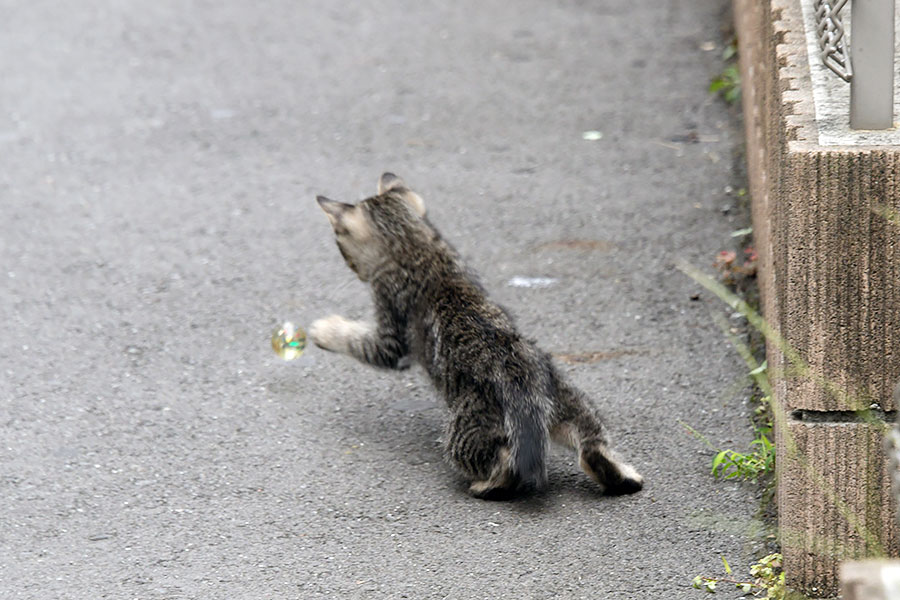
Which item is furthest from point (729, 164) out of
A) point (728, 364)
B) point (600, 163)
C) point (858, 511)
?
point (858, 511)

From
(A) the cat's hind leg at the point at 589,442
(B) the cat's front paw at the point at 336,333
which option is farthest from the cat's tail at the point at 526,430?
(B) the cat's front paw at the point at 336,333

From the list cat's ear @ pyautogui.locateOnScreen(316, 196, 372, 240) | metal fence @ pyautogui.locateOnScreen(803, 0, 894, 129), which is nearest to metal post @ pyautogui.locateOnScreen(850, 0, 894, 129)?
metal fence @ pyautogui.locateOnScreen(803, 0, 894, 129)

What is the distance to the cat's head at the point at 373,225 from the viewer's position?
476 centimetres

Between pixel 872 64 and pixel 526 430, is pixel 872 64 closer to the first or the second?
pixel 872 64

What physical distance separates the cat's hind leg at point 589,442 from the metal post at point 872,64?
54.6 inches

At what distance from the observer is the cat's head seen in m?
4.76

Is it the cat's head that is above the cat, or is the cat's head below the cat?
above

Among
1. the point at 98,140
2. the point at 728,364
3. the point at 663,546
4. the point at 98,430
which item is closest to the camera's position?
the point at 663,546

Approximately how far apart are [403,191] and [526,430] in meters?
1.27

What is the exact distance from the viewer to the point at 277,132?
303 inches

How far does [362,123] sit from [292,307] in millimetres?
2347

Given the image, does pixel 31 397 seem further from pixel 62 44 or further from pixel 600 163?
pixel 62 44

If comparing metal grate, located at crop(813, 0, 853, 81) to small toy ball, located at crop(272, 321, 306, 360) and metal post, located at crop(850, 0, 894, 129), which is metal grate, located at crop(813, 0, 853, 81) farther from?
small toy ball, located at crop(272, 321, 306, 360)

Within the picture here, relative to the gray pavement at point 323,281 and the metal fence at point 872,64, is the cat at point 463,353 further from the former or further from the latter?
the metal fence at point 872,64
